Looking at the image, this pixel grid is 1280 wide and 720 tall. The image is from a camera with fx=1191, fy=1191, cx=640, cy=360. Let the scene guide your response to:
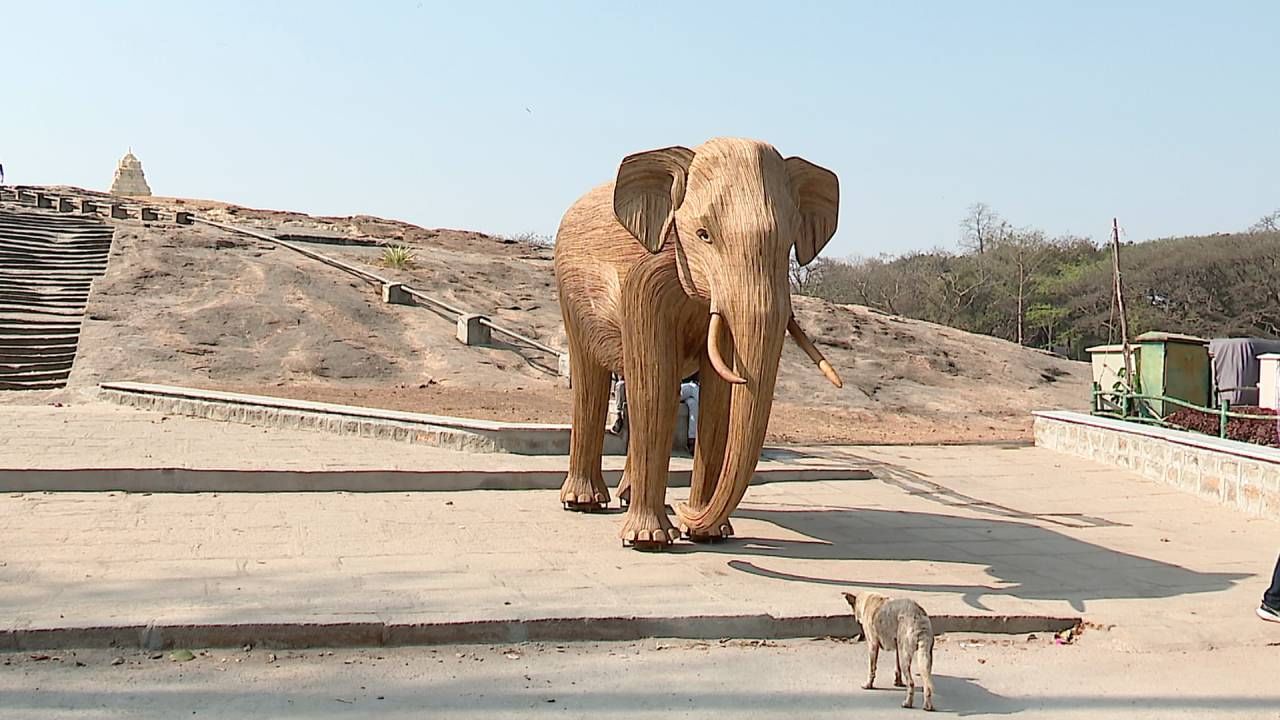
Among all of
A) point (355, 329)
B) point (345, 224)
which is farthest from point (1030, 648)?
point (345, 224)

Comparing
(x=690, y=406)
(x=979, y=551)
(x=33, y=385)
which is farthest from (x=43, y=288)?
(x=979, y=551)

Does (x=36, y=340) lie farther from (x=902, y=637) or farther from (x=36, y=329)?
(x=902, y=637)

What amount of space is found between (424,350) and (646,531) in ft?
47.5

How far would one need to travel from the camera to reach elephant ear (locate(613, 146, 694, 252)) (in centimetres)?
709

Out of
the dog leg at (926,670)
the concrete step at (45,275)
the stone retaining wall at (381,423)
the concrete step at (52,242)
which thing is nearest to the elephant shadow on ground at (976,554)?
the dog leg at (926,670)

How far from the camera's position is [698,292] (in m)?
6.79

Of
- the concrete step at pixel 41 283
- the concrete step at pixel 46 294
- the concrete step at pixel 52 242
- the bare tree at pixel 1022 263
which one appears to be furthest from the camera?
the bare tree at pixel 1022 263

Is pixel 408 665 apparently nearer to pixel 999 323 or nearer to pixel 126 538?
pixel 126 538

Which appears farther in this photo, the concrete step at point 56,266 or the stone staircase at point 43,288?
the concrete step at point 56,266

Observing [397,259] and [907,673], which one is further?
[397,259]

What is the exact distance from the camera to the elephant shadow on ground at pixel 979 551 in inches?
262

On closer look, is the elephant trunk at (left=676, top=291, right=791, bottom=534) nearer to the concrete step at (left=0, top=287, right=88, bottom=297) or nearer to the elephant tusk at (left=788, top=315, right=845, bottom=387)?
the elephant tusk at (left=788, top=315, right=845, bottom=387)

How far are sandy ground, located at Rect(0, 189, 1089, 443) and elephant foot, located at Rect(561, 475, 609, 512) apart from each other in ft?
19.5

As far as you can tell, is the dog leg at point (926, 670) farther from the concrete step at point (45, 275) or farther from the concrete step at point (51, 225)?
the concrete step at point (51, 225)
